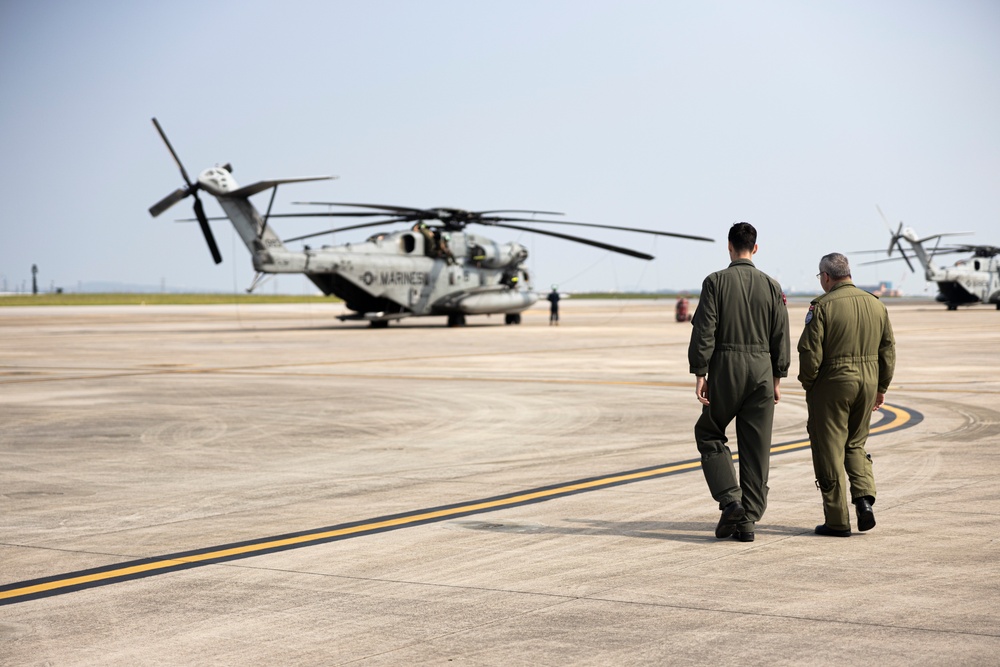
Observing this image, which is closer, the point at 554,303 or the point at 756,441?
the point at 756,441

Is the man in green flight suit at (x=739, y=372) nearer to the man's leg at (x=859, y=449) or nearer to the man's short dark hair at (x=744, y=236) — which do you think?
the man's short dark hair at (x=744, y=236)

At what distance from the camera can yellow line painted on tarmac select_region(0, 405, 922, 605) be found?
22.2 feet

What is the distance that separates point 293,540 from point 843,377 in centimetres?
387

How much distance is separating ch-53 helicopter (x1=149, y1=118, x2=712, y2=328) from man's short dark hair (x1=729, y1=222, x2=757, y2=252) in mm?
30897

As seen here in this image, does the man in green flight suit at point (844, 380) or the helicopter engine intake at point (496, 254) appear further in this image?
the helicopter engine intake at point (496, 254)

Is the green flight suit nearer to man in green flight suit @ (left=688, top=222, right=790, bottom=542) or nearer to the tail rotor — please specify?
man in green flight suit @ (left=688, top=222, right=790, bottom=542)

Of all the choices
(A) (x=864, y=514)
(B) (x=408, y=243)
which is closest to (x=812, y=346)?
(A) (x=864, y=514)

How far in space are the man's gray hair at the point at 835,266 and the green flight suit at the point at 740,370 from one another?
20.4 inches

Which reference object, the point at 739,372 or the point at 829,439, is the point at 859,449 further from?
the point at 739,372

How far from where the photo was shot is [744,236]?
8211mm

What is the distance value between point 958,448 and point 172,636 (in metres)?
8.84

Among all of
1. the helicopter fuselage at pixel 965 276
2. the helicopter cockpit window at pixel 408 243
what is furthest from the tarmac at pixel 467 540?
the helicopter fuselage at pixel 965 276

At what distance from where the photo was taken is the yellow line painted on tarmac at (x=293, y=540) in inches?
266

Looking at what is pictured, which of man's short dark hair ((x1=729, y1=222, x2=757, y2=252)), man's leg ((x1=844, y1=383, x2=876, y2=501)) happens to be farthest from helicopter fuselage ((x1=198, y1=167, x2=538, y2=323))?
man's leg ((x1=844, y1=383, x2=876, y2=501))
